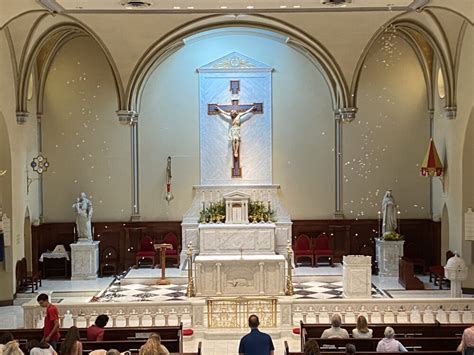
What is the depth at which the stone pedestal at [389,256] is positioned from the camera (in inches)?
729

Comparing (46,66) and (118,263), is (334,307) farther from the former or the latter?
(46,66)

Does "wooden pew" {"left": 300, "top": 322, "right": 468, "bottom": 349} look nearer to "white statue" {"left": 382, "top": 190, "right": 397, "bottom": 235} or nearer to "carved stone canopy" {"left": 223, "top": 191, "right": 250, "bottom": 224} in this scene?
"white statue" {"left": 382, "top": 190, "right": 397, "bottom": 235}

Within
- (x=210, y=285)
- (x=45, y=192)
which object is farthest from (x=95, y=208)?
(x=210, y=285)

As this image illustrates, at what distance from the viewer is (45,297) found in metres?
9.55

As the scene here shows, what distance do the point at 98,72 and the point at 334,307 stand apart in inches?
400

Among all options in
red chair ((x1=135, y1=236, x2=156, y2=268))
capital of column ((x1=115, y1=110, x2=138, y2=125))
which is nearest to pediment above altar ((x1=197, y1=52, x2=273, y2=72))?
capital of column ((x1=115, y1=110, x2=138, y2=125))

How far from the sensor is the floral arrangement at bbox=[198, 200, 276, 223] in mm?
19337

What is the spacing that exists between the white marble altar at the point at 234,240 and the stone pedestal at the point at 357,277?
3891 mm

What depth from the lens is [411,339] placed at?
953cm

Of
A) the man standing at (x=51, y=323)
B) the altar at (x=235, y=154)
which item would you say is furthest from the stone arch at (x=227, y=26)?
the man standing at (x=51, y=323)

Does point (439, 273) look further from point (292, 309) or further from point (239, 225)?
point (292, 309)

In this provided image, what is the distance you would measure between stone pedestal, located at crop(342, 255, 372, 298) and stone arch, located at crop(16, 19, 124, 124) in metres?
7.21

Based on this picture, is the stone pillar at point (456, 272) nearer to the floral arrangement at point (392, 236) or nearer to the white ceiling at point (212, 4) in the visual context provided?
the floral arrangement at point (392, 236)

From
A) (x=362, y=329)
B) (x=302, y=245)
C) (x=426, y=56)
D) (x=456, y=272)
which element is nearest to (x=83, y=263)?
(x=302, y=245)
